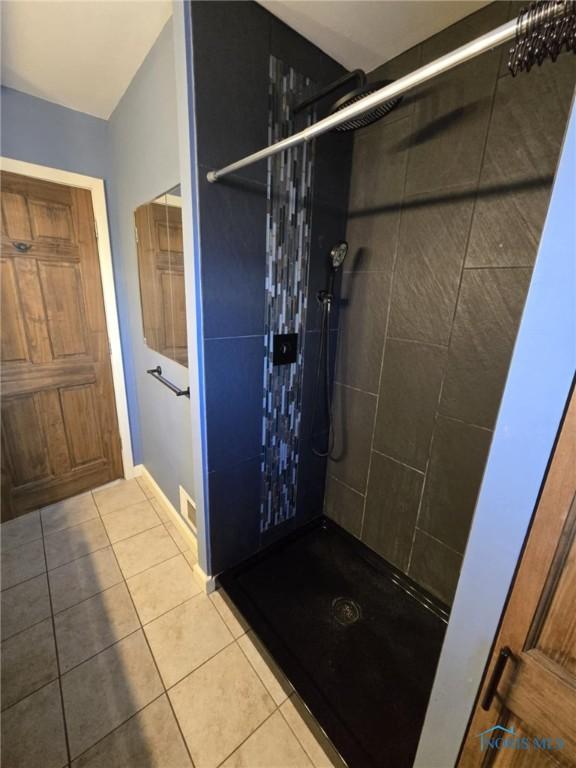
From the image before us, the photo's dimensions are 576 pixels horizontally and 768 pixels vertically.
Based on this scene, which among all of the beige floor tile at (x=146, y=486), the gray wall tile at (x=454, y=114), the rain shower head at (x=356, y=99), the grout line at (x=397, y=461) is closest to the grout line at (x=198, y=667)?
the grout line at (x=397, y=461)

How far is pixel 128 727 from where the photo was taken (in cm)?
111

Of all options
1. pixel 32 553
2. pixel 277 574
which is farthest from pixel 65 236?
pixel 277 574

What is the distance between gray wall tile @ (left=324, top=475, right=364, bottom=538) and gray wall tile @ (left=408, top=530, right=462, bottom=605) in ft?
1.13

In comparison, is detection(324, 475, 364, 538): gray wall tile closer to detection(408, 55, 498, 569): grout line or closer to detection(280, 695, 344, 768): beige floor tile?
detection(408, 55, 498, 569): grout line

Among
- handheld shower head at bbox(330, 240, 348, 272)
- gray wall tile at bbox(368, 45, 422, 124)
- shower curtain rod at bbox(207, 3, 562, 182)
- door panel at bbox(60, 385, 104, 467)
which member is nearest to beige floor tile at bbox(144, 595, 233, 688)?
door panel at bbox(60, 385, 104, 467)

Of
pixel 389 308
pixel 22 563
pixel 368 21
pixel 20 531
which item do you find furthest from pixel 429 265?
pixel 20 531

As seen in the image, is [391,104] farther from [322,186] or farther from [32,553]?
[32,553]

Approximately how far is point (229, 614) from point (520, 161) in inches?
86.8

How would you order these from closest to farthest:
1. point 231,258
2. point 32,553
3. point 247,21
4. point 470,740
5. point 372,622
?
point 470,740 → point 247,21 → point 231,258 → point 372,622 → point 32,553

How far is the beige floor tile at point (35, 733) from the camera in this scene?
1027 mm

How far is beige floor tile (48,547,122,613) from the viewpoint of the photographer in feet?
5.12

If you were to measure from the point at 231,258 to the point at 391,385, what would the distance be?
3.12 feet

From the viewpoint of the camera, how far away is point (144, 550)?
1.85 meters

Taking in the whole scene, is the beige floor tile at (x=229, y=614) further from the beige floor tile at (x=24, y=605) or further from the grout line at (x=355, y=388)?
the grout line at (x=355, y=388)
